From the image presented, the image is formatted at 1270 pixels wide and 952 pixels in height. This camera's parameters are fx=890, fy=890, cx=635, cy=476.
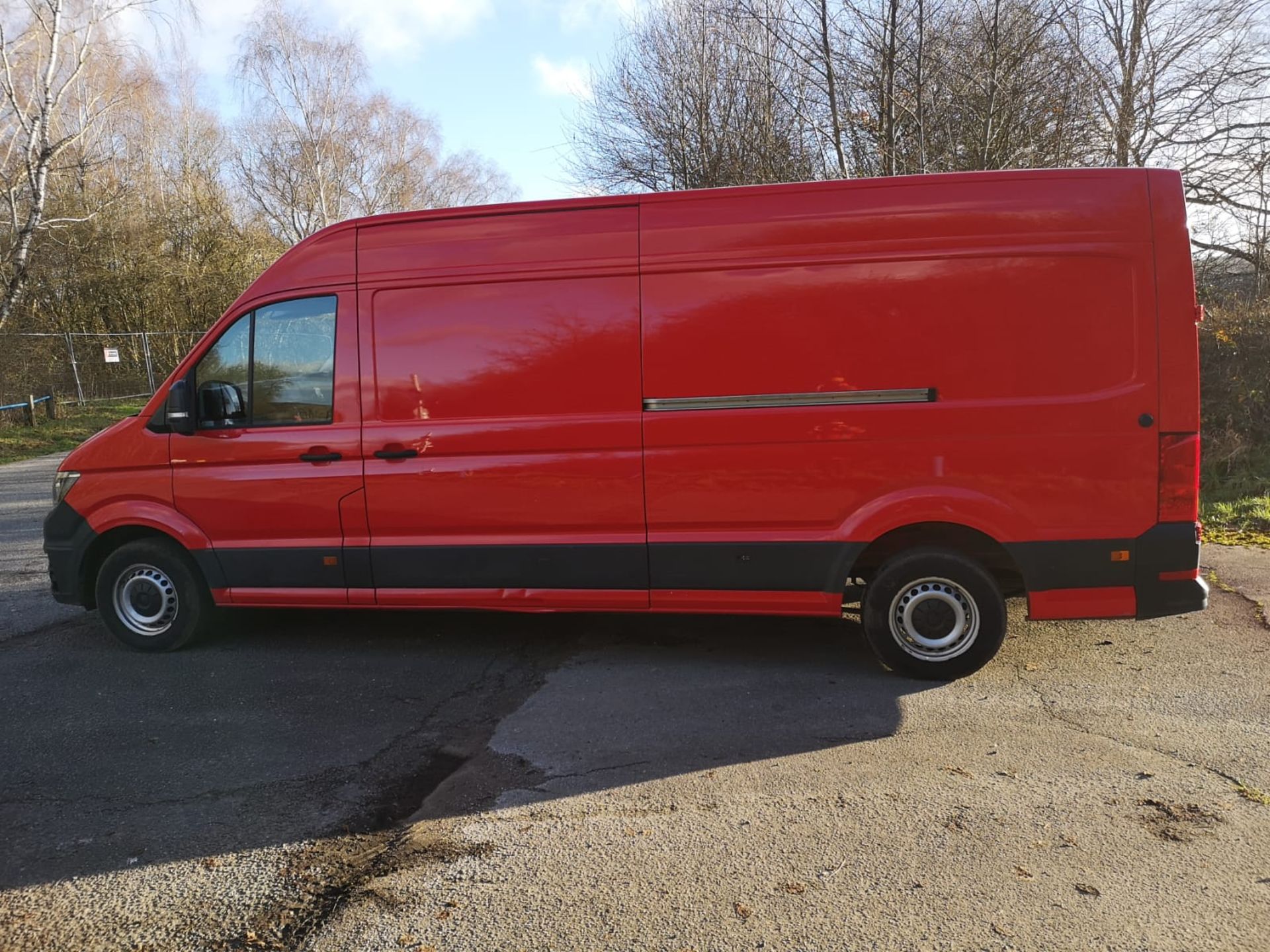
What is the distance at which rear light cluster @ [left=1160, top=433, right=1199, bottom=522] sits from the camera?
14.0ft

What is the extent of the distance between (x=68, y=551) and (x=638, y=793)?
4.03 m

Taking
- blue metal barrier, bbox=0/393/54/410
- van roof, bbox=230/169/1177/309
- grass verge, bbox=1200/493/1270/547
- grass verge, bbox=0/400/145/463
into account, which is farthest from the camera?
blue metal barrier, bbox=0/393/54/410

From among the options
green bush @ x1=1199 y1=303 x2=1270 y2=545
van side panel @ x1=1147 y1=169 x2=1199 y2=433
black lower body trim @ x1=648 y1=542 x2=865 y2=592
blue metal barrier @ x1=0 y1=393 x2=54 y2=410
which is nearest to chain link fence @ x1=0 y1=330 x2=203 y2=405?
blue metal barrier @ x1=0 y1=393 x2=54 y2=410

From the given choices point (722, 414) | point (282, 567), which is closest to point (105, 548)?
point (282, 567)

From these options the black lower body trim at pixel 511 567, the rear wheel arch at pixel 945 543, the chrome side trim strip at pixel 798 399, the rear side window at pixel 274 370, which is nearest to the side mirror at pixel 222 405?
the rear side window at pixel 274 370

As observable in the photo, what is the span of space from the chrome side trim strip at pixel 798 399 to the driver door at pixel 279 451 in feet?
5.89

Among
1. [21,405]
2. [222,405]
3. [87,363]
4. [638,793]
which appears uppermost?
[87,363]

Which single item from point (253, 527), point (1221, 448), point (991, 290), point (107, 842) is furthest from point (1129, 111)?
point (107, 842)

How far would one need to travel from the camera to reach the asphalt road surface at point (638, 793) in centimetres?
269

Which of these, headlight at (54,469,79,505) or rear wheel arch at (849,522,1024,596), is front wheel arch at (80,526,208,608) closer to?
headlight at (54,469,79,505)

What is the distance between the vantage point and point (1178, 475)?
4.29m

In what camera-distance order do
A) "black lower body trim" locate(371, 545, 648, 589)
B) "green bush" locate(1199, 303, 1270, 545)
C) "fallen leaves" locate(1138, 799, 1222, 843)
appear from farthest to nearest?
"green bush" locate(1199, 303, 1270, 545)
"black lower body trim" locate(371, 545, 648, 589)
"fallen leaves" locate(1138, 799, 1222, 843)

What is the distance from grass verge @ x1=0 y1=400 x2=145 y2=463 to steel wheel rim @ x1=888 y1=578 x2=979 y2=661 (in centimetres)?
1680

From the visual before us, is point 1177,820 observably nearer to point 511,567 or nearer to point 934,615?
point 934,615
